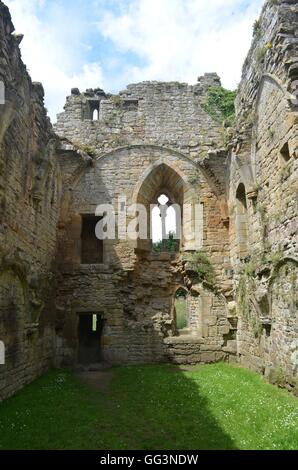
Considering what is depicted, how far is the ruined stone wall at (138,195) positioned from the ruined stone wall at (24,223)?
3.29 ft

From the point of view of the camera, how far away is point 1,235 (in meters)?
6.94

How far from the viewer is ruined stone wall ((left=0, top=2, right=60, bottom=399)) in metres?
7.19

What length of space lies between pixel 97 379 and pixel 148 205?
17.4ft

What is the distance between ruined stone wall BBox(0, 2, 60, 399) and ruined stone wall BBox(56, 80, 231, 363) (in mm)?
1003

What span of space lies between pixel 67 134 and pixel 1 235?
6002 mm

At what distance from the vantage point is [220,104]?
12.2m

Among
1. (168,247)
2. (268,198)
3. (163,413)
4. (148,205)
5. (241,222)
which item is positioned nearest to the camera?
(163,413)

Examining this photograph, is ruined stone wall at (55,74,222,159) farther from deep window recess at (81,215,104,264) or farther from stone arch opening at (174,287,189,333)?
stone arch opening at (174,287,189,333)

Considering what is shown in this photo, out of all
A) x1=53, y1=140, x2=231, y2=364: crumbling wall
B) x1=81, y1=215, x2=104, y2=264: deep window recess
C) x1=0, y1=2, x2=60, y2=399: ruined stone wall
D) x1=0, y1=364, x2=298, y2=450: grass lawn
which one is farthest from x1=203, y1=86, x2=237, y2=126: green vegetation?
x1=0, y1=364, x2=298, y2=450: grass lawn

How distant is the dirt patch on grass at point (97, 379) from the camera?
27.3 feet

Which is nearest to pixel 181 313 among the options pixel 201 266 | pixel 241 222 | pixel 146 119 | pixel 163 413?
pixel 201 266

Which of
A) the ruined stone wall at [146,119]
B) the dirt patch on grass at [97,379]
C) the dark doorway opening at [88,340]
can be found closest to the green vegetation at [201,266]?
the ruined stone wall at [146,119]

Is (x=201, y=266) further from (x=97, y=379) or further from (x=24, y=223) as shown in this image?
(x=24, y=223)

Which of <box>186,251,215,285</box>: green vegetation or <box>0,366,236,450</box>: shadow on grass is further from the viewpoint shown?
<box>186,251,215,285</box>: green vegetation
